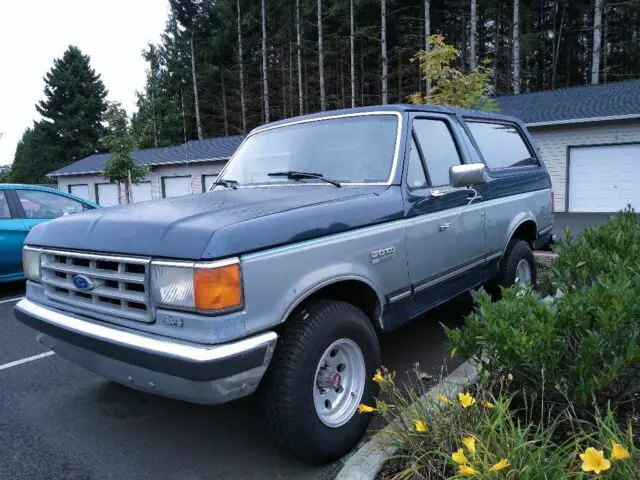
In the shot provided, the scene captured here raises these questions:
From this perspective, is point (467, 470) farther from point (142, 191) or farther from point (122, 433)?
point (142, 191)

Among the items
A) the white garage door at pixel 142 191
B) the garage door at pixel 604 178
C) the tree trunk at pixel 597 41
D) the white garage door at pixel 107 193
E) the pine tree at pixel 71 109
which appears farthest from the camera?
the pine tree at pixel 71 109

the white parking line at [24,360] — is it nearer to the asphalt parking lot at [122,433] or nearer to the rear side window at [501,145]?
the asphalt parking lot at [122,433]

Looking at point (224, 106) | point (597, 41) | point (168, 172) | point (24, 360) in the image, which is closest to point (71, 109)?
point (224, 106)

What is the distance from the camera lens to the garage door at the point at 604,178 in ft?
51.9

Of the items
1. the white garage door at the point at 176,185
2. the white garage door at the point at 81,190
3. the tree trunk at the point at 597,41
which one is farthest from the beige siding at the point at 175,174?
the tree trunk at the point at 597,41

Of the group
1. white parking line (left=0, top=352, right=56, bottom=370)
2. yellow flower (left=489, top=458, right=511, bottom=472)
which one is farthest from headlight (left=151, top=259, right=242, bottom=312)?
white parking line (left=0, top=352, right=56, bottom=370)

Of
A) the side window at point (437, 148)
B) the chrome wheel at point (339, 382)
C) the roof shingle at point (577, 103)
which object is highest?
the roof shingle at point (577, 103)

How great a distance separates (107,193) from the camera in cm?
2981

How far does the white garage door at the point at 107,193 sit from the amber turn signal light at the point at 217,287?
29228 mm

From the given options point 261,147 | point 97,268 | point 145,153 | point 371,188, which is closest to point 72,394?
point 97,268

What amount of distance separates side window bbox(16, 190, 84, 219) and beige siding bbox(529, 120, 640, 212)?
14699mm

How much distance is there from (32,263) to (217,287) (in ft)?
5.65

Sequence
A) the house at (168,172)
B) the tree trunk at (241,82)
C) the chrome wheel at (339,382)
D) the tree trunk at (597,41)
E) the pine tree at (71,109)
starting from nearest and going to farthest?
the chrome wheel at (339,382)
the tree trunk at (597,41)
the house at (168,172)
the tree trunk at (241,82)
the pine tree at (71,109)

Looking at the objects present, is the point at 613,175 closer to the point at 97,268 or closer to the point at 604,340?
the point at 604,340
